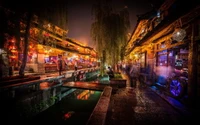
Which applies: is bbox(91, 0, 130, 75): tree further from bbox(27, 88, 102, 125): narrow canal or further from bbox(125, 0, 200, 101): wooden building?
bbox(27, 88, 102, 125): narrow canal

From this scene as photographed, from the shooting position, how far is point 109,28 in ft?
33.5

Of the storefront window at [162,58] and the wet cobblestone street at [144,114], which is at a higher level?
the storefront window at [162,58]

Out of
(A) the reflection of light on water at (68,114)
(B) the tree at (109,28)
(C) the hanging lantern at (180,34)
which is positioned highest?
(B) the tree at (109,28)

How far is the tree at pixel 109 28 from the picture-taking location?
33.4 ft

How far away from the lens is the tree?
10.2 meters

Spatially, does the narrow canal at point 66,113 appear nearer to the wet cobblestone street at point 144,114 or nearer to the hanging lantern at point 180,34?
the wet cobblestone street at point 144,114

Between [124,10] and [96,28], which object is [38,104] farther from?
[124,10]

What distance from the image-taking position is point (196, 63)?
5328 millimetres

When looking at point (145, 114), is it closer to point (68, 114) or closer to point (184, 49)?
point (184, 49)

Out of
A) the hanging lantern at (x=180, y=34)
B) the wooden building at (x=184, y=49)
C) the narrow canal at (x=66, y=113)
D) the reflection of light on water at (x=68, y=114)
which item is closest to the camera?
the wooden building at (x=184, y=49)

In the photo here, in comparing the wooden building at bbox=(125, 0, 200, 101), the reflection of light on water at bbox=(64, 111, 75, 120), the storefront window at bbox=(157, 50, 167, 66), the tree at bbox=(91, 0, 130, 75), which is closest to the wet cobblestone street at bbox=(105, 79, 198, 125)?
the wooden building at bbox=(125, 0, 200, 101)

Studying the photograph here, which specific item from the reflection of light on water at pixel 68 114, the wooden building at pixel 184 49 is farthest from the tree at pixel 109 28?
the reflection of light on water at pixel 68 114

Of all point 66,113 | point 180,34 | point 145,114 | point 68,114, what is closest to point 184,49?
point 180,34

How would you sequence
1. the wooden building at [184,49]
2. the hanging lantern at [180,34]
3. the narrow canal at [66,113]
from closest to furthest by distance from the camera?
the wooden building at [184,49] < the hanging lantern at [180,34] < the narrow canal at [66,113]
